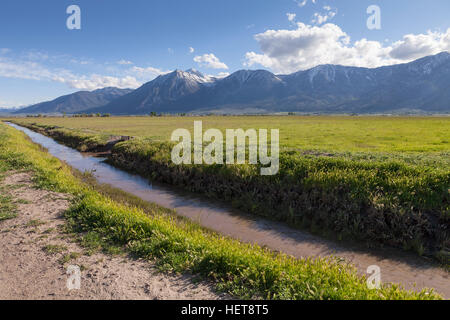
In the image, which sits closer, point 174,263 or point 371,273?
point 174,263

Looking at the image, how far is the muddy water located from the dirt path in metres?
5.28

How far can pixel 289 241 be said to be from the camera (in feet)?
35.4

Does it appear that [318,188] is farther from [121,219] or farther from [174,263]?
[121,219]

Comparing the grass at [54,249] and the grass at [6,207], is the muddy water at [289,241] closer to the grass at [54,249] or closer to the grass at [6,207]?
the grass at [54,249]

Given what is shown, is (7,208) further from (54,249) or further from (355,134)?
(355,134)

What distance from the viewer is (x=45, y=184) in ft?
48.3

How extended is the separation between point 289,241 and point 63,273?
329 inches

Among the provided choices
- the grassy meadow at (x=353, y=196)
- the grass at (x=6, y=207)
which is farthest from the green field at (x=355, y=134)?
the grass at (x=6, y=207)

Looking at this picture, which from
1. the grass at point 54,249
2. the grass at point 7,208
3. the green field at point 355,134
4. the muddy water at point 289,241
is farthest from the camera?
the green field at point 355,134

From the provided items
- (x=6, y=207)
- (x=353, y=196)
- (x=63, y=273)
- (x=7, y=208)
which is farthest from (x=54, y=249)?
(x=353, y=196)

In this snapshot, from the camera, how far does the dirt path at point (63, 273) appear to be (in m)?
5.74

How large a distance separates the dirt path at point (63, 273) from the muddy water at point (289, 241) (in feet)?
17.3
